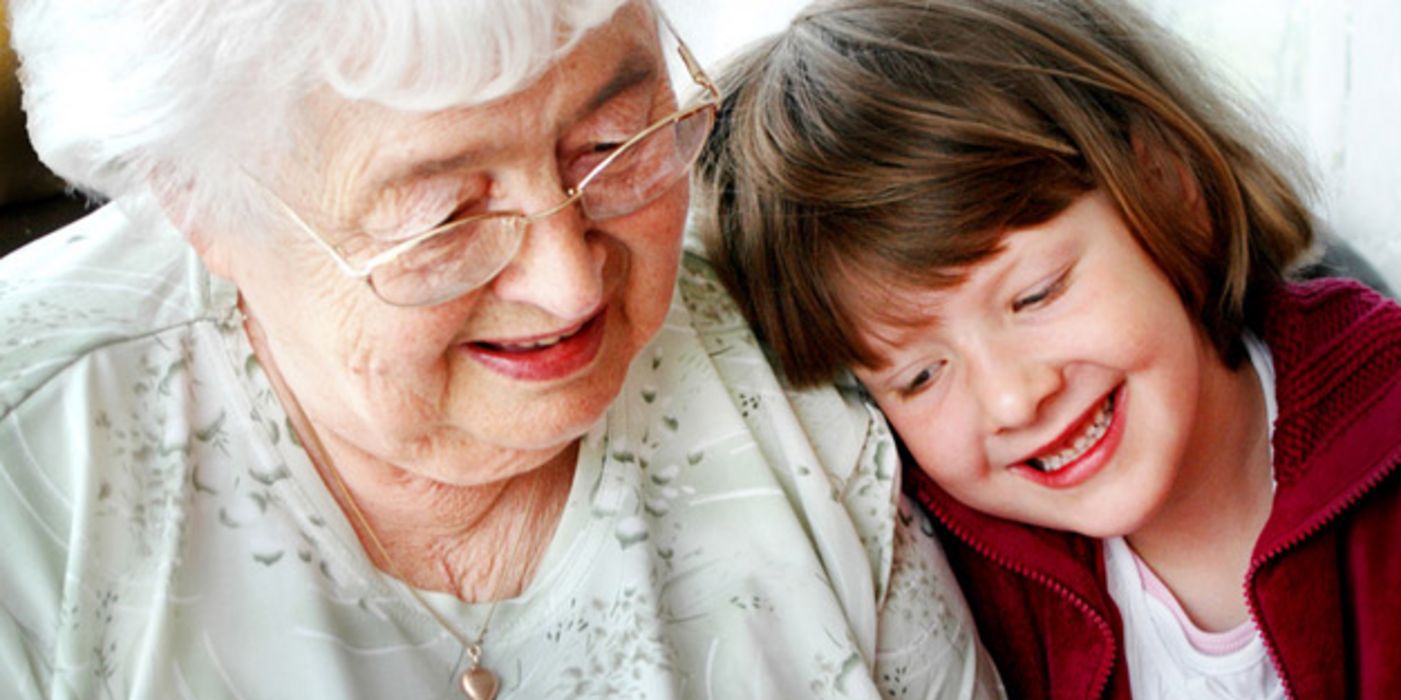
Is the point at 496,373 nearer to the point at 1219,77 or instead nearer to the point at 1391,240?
the point at 1219,77

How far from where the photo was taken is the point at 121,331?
143 cm

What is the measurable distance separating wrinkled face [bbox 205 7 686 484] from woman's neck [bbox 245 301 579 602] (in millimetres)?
62

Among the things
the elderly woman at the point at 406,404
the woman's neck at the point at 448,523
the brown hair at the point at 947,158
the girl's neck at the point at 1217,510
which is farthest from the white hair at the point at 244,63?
the girl's neck at the point at 1217,510

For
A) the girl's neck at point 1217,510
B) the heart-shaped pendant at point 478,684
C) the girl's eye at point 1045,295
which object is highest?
the girl's eye at point 1045,295

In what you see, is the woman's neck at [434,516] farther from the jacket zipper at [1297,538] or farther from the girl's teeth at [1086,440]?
the jacket zipper at [1297,538]

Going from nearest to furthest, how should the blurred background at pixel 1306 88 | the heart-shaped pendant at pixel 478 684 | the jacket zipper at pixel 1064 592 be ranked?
the heart-shaped pendant at pixel 478 684 → the jacket zipper at pixel 1064 592 → the blurred background at pixel 1306 88

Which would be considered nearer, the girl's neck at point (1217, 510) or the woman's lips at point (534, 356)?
the woman's lips at point (534, 356)

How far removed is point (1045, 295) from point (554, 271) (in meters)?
0.65

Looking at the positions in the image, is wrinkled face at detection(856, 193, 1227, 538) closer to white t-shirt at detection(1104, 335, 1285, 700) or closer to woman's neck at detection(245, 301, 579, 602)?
white t-shirt at detection(1104, 335, 1285, 700)

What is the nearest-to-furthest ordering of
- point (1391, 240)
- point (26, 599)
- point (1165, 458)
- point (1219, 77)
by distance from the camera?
point (26, 599), point (1165, 458), point (1219, 77), point (1391, 240)

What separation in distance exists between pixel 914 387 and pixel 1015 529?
24 centimetres

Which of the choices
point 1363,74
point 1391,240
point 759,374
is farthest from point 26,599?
point 1363,74

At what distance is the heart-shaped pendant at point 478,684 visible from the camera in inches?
57.1

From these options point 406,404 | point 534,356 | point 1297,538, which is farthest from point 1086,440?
point 406,404
